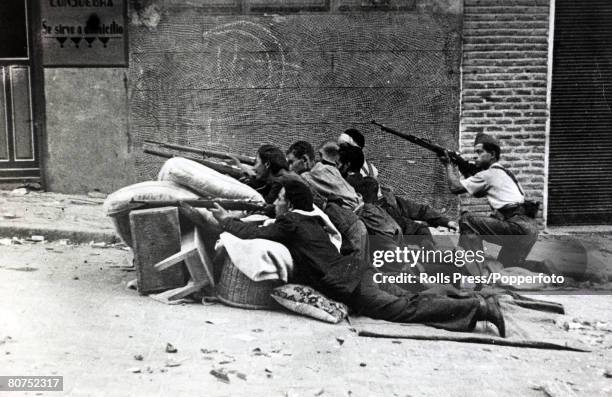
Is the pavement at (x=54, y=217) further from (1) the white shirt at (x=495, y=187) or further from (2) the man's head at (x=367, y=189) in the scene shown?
(1) the white shirt at (x=495, y=187)

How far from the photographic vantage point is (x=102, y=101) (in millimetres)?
8531

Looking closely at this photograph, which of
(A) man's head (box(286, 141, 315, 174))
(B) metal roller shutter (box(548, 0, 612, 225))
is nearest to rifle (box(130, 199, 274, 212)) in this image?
(A) man's head (box(286, 141, 315, 174))

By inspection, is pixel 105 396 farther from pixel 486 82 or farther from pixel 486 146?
pixel 486 82

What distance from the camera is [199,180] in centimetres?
595

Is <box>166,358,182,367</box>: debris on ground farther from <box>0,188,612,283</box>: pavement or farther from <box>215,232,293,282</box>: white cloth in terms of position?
<box>0,188,612,283</box>: pavement

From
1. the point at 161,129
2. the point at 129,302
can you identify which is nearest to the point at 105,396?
the point at 129,302

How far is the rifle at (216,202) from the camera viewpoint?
5.70 meters

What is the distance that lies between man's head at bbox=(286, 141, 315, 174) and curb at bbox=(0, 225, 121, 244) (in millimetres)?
2024

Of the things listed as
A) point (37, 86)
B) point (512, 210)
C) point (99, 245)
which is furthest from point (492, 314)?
point (37, 86)

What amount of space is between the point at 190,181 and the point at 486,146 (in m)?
2.92

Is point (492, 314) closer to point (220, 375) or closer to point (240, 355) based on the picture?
point (240, 355)

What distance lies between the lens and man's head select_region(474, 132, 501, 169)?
704 centimetres

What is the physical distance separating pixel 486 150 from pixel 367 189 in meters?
1.38

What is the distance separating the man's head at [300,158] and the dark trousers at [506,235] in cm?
161
